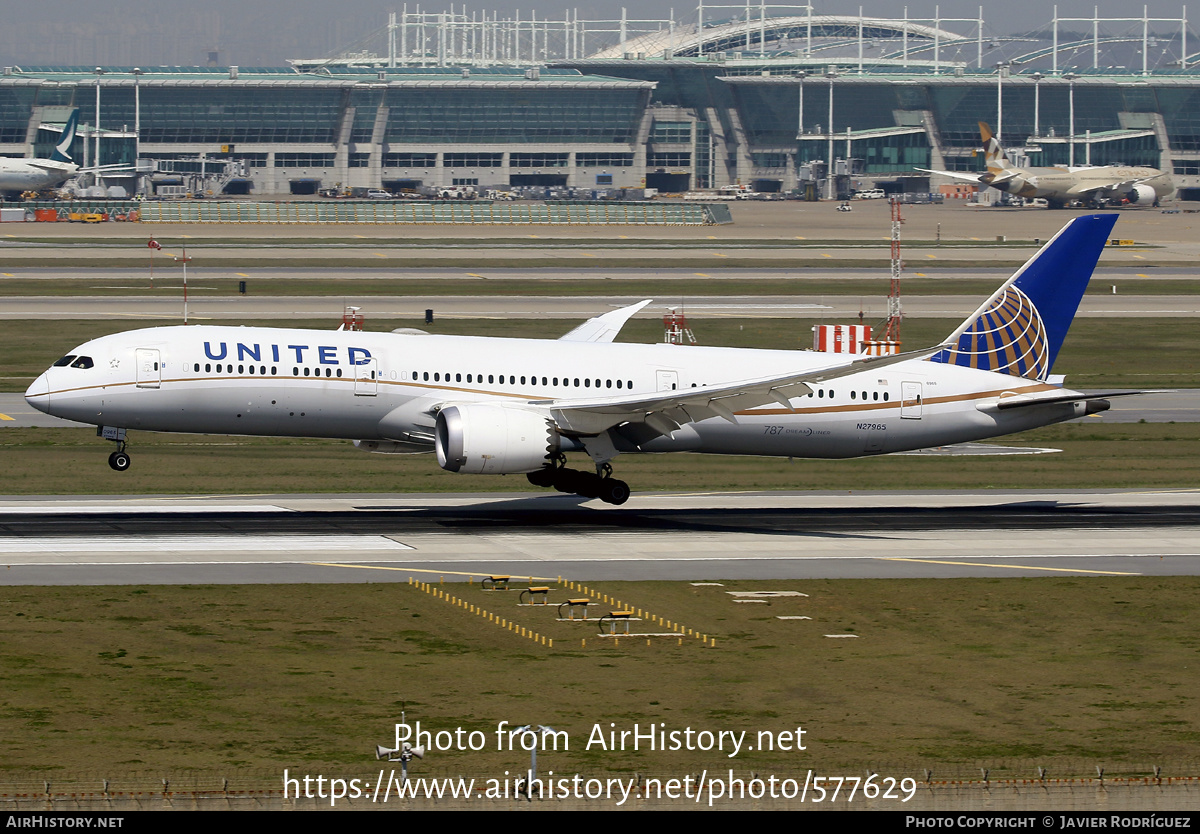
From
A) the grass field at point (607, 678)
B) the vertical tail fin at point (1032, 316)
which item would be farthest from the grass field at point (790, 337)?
the grass field at point (607, 678)

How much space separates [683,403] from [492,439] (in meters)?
6.28

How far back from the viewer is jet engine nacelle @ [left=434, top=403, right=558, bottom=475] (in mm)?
45844

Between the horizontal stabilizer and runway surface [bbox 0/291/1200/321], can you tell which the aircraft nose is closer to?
the horizontal stabilizer

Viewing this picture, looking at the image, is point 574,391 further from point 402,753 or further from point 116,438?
point 402,753

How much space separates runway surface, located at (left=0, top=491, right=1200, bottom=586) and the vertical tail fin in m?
5.26

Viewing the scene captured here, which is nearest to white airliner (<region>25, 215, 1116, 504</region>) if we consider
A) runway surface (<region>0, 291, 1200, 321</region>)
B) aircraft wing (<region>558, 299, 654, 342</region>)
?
aircraft wing (<region>558, 299, 654, 342</region>)

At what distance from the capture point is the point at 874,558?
4416cm

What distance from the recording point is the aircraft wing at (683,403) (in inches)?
1832

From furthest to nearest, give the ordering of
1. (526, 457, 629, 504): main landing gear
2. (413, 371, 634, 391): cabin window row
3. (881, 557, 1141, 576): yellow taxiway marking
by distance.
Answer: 1. (526, 457, 629, 504): main landing gear
2. (413, 371, 634, 391): cabin window row
3. (881, 557, 1141, 576): yellow taxiway marking

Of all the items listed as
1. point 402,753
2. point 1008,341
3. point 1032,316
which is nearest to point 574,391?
point 1008,341

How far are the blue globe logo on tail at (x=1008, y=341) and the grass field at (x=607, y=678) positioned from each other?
48.5 ft

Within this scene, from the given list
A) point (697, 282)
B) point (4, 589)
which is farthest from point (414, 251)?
point (4, 589)

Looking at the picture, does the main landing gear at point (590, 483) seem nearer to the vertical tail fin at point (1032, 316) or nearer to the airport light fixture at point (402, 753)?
the vertical tail fin at point (1032, 316)

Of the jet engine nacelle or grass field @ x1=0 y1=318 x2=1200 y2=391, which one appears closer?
the jet engine nacelle
